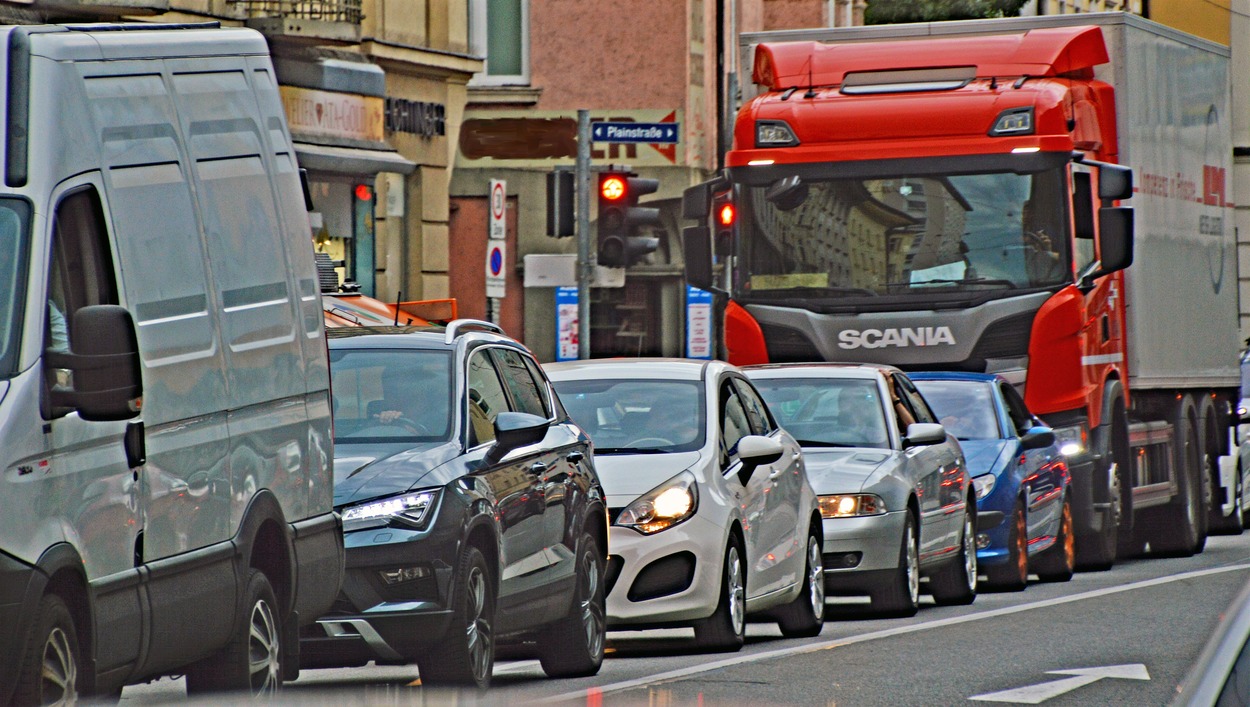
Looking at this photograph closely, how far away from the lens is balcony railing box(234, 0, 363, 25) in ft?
81.5

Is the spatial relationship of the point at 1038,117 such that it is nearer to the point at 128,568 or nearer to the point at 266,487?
the point at 266,487

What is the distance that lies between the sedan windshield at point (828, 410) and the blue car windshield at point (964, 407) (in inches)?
97.6

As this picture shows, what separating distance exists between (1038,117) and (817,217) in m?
1.86

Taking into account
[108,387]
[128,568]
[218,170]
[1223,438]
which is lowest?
[1223,438]

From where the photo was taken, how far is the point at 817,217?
18906mm

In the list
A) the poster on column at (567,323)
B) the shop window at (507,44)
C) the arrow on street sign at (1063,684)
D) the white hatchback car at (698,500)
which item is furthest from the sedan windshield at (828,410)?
the shop window at (507,44)

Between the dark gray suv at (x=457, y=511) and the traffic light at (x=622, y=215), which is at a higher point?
the traffic light at (x=622, y=215)

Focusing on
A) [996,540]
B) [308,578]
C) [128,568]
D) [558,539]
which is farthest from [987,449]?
[128,568]

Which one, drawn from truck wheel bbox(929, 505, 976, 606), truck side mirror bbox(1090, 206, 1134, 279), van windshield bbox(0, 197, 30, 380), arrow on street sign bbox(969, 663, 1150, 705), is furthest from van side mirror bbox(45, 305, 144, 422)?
truck side mirror bbox(1090, 206, 1134, 279)

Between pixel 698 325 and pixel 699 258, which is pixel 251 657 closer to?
pixel 699 258

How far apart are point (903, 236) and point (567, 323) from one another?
1191 centimetres

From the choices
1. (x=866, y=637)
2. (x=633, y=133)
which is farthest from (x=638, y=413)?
(x=633, y=133)

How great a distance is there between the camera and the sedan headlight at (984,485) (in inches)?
706

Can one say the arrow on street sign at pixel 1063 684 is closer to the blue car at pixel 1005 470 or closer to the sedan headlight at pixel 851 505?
the sedan headlight at pixel 851 505
